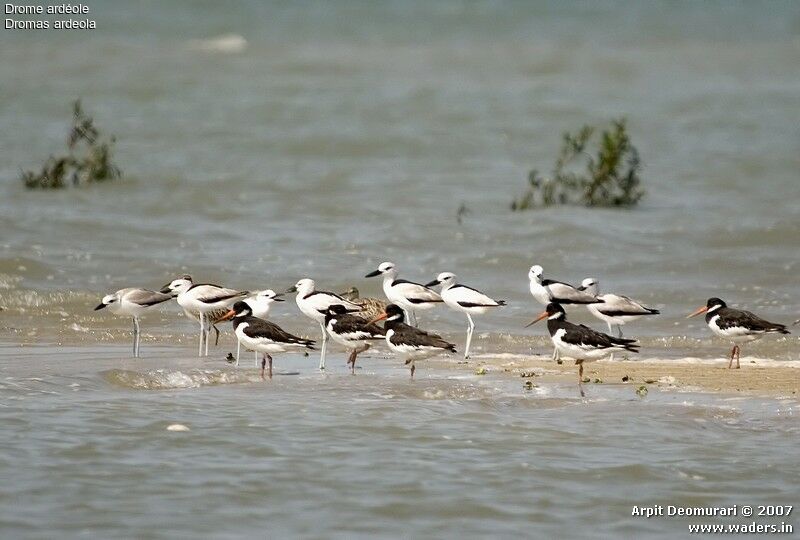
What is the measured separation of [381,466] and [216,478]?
1.16 meters

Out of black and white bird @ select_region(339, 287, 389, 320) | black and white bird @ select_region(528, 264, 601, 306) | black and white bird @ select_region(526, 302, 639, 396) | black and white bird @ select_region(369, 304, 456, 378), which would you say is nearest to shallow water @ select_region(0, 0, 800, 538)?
black and white bird @ select_region(369, 304, 456, 378)

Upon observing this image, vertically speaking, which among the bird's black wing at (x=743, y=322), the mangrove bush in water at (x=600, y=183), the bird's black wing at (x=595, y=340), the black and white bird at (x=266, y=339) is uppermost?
the mangrove bush in water at (x=600, y=183)

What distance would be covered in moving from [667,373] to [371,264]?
26.0ft

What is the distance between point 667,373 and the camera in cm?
1280

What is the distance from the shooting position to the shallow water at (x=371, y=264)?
8.70 metres

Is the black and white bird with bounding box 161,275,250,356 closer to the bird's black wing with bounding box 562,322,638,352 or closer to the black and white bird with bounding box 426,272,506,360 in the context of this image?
the black and white bird with bounding box 426,272,506,360

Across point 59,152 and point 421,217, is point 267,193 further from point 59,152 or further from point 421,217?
point 59,152

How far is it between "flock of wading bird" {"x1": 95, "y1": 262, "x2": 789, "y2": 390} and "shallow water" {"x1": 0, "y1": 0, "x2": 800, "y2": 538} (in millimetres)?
397

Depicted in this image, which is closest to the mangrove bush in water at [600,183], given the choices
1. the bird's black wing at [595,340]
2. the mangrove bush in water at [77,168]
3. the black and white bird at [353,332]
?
the mangrove bush in water at [77,168]

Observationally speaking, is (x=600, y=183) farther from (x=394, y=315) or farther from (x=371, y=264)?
(x=394, y=315)

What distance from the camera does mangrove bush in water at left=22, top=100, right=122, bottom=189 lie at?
25.8m

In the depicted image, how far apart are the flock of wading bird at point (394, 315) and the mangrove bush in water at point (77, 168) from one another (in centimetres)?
1053

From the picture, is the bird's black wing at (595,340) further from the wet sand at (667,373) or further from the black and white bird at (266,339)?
the black and white bird at (266,339)

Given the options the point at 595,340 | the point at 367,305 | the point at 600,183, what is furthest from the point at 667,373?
the point at 600,183
